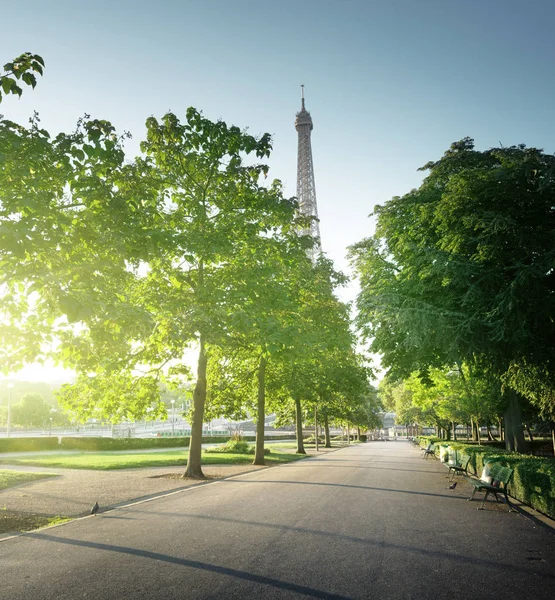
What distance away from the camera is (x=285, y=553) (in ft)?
21.4

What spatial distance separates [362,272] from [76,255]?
15456 mm

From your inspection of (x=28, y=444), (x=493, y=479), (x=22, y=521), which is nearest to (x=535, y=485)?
(x=493, y=479)

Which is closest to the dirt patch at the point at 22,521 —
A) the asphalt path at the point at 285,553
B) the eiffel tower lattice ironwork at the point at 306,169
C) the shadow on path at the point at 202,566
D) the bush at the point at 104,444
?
the asphalt path at the point at 285,553

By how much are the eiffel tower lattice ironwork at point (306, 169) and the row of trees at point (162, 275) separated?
4249cm

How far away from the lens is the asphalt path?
5.18 meters

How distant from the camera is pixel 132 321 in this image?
8180 mm

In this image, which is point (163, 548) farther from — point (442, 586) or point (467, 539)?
point (467, 539)

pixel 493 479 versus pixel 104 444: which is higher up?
pixel 493 479

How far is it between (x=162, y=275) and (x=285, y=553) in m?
10.9

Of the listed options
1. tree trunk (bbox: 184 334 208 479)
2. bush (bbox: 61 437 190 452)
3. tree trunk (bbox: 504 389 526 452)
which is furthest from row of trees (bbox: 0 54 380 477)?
bush (bbox: 61 437 190 452)

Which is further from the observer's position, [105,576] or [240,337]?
[240,337]

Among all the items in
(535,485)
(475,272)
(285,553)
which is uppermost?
(475,272)

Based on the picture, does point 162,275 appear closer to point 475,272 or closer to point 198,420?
point 198,420

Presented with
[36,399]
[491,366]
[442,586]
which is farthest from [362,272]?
[36,399]
